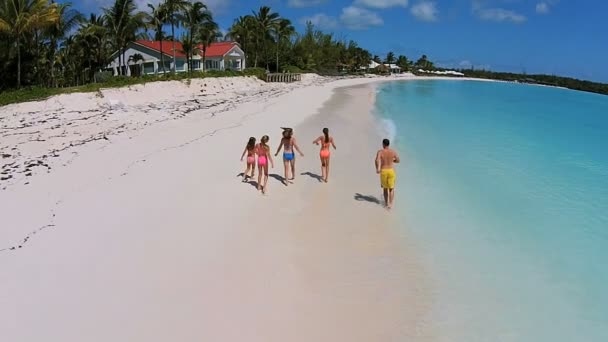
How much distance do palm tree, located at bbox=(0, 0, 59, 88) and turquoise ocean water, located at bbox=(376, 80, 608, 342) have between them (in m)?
20.5

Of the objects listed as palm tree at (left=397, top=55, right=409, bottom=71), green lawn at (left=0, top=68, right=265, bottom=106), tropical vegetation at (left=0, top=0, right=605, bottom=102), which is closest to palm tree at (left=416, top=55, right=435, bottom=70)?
palm tree at (left=397, top=55, right=409, bottom=71)

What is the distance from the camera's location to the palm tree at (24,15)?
23297 mm

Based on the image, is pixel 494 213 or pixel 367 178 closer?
pixel 494 213

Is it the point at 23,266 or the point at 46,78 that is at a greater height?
the point at 46,78

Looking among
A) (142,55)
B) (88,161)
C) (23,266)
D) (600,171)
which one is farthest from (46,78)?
(600,171)

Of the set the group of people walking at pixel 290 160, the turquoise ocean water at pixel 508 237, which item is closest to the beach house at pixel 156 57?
the turquoise ocean water at pixel 508 237

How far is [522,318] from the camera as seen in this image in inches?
227

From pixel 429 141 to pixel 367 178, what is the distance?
8.03 meters

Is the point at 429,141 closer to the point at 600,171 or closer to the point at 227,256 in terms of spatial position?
the point at 600,171

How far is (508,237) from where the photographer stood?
847 cm

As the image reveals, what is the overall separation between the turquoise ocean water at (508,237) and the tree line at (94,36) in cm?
2147

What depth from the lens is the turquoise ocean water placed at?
5.76 metres

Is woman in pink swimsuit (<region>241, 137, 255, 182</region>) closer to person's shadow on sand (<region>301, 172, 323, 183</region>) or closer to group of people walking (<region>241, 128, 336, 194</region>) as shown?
group of people walking (<region>241, 128, 336, 194</region>)

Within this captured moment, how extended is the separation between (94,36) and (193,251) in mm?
35143
